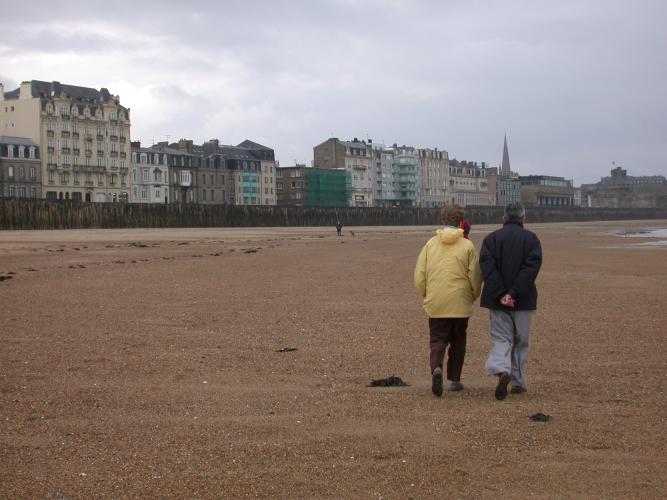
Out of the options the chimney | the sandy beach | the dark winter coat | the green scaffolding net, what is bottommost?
the sandy beach

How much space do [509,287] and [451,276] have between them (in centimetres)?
57

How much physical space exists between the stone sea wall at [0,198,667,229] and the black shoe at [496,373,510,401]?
197ft

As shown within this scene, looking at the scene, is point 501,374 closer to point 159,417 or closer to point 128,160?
point 159,417

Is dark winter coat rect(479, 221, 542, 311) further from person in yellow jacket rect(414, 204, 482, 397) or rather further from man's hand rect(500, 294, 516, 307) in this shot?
person in yellow jacket rect(414, 204, 482, 397)

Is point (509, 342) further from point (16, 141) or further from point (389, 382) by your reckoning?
point (16, 141)

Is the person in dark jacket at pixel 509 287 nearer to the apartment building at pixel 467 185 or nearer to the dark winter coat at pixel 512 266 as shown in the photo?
the dark winter coat at pixel 512 266

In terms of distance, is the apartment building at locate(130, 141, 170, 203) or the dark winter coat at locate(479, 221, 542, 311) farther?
the apartment building at locate(130, 141, 170, 203)

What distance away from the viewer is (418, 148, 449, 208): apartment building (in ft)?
564

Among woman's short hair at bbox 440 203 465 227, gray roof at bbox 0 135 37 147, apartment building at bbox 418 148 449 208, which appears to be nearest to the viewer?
woman's short hair at bbox 440 203 465 227

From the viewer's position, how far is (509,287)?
296 inches

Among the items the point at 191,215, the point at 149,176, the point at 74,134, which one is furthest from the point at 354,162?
the point at 191,215

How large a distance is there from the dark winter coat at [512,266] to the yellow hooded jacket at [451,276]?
0.19m

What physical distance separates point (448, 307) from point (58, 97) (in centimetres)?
9967

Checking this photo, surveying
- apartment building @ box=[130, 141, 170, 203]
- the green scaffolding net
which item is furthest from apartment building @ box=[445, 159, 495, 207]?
apartment building @ box=[130, 141, 170, 203]
